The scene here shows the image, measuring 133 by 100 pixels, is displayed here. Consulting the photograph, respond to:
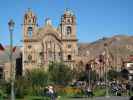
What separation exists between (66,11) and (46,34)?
733 centimetres

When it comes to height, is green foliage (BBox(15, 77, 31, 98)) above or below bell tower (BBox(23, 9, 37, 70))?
below

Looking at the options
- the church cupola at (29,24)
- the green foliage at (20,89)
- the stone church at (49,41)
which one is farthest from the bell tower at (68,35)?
the green foliage at (20,89)

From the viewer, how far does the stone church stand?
120438mm

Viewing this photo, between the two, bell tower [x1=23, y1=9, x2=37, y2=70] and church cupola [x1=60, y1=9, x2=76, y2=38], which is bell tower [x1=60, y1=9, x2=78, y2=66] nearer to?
church cupola [x1=60, y1=9, x2=76, y2=38]

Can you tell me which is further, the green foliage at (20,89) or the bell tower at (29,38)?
the bell tower at (29,38)

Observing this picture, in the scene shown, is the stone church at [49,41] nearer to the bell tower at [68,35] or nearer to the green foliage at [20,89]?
the bell tower at [68,35]

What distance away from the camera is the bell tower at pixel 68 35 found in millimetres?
121062

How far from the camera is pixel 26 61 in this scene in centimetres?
11962

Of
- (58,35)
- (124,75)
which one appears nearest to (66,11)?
(58,35)

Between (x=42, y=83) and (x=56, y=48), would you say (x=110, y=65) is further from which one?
(x=42, y=83)

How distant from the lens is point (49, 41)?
121 metres

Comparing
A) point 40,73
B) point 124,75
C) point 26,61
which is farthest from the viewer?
point 124,75

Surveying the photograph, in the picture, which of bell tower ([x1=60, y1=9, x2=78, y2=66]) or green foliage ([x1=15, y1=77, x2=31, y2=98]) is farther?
bell tower ([x1=60, y1=9, x2=78, y2=66])

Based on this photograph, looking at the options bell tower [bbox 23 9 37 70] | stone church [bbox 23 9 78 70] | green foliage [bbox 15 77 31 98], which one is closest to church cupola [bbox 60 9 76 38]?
stone church [bbox 23 9 78 70]
